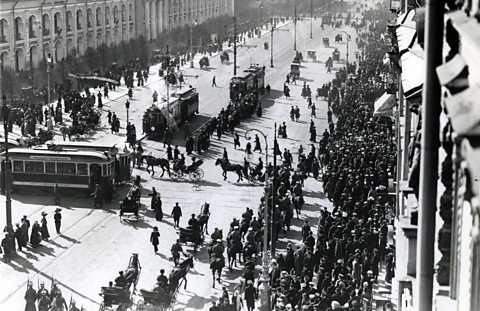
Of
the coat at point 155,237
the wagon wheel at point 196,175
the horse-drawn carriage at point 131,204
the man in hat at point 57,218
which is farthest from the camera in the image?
the wagon wheel at point 196,175

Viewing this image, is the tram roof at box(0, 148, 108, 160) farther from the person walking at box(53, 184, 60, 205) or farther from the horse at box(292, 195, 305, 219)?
the horse at box(292, 195, 305, 219)

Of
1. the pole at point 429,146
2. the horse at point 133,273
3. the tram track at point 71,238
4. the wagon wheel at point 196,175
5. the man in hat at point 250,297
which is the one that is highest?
the pole at point 429,146

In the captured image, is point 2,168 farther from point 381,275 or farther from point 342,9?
point 342,9

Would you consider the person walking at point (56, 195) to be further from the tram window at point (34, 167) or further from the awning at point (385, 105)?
the awning at point (385, 105)

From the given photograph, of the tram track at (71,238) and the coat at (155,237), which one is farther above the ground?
the coat at (155,237)

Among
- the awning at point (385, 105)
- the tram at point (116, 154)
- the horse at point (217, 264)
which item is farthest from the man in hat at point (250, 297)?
the tram at point (116, 154)

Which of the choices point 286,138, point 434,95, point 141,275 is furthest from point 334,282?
point 286,138

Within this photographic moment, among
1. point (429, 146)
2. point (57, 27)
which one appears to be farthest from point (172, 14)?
point (429, 146)

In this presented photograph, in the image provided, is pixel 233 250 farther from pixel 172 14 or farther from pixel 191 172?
pixel 172 14

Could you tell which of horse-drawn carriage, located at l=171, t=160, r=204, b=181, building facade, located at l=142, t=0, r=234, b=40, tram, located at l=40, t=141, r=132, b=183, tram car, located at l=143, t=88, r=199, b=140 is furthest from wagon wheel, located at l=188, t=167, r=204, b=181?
building facade, located at l=142, t=0, r=234, b=40
